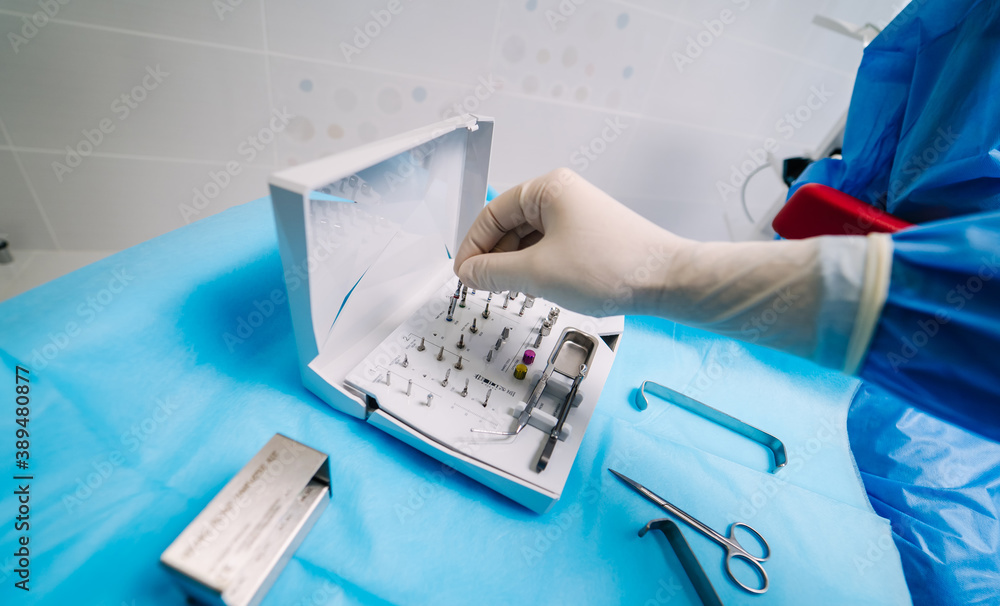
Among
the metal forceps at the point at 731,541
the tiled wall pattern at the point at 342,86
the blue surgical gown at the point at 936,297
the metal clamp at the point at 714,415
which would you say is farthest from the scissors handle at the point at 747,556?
the tiled wall pattern at the point at 342,86

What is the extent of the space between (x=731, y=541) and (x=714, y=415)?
28 cm

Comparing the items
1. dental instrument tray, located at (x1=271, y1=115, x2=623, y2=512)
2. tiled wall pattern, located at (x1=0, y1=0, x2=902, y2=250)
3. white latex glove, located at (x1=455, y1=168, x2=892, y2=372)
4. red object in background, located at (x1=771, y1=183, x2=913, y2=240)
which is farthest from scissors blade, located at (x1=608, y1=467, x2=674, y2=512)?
tiled wall pattern, located at (x1=0, y1=0, x2=902, y2=250)

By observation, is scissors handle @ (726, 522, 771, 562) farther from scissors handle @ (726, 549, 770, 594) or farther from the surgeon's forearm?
the surgeon's forearm

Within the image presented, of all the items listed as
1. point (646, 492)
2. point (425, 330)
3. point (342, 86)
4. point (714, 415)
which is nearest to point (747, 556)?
point (646, 492)

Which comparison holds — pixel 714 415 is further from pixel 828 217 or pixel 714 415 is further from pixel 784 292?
pixel 828 217

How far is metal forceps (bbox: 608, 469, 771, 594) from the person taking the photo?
0.58 m

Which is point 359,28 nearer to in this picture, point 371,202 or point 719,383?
point 371,202

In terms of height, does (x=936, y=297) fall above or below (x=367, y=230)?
above

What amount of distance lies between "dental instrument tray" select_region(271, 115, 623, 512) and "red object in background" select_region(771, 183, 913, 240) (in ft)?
1.79

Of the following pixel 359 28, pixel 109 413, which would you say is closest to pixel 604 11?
pixel 359 28

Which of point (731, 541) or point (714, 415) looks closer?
point (731, 541)

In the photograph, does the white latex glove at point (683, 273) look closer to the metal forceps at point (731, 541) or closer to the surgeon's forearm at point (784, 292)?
the surgeon's forearm at point (784, 292)

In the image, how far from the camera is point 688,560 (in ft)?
1.87

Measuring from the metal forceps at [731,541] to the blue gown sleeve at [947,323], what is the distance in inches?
11.9
